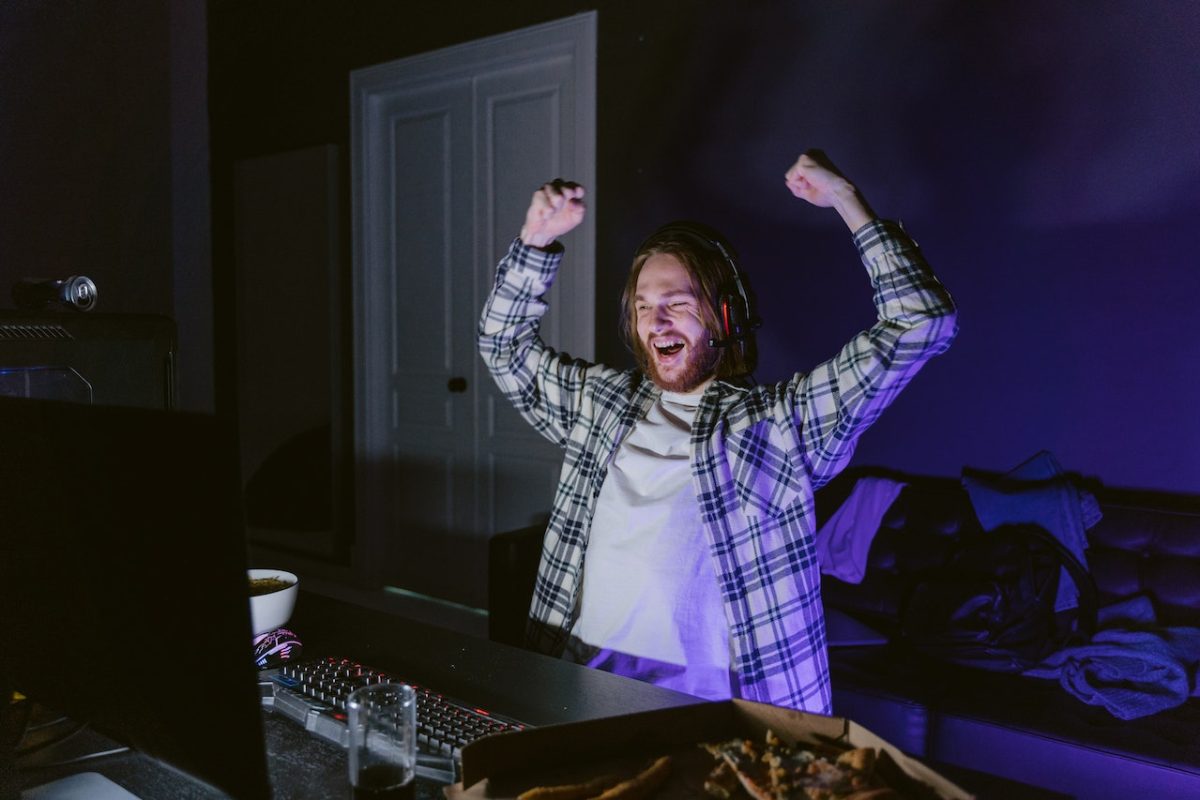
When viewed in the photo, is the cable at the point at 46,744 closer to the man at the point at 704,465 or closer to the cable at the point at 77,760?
the cable at the point at 77,760

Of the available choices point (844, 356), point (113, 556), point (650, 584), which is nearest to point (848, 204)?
point (844, 356)

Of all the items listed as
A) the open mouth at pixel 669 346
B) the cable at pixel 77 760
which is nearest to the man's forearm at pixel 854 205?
the open mouth at pixel 669 346

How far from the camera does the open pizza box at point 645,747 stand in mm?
776

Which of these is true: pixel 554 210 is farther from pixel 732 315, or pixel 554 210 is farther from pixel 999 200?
pixel 999 200

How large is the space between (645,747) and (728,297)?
1.06 m

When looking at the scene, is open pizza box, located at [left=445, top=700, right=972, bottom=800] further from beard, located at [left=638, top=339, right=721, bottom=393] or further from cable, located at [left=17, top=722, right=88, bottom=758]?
beard, located at [left=638, top=339, right=721, bottom=393]

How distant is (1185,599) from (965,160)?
4.95 ft

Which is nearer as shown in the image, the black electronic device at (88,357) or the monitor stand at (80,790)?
the monitor stand at (80,790)

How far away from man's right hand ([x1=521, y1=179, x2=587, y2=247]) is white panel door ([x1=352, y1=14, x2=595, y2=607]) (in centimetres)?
203

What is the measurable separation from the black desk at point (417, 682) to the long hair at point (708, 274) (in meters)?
0.75

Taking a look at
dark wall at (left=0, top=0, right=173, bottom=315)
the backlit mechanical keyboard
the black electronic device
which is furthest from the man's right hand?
dark wall at (left=0, top=0, right=173, bottom=315)

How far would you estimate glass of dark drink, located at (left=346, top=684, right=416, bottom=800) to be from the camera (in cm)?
82

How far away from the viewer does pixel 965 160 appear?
9.63ft

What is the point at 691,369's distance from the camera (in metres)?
1.76
